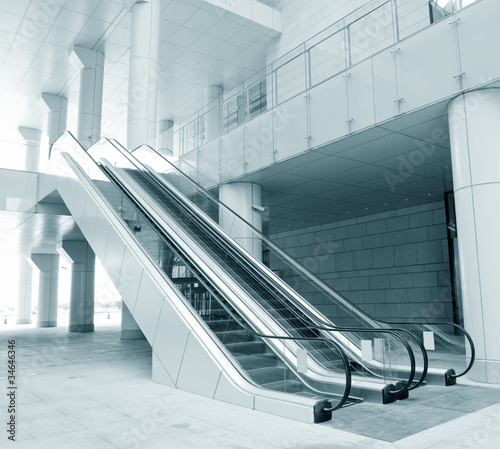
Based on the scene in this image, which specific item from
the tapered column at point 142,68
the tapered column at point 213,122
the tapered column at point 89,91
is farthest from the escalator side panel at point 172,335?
the tapered column at point 89,91

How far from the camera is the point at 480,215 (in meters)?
7.91

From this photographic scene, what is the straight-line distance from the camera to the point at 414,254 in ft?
52.3

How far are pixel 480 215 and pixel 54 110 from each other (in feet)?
71.1

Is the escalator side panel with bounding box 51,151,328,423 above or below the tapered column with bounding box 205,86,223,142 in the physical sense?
below

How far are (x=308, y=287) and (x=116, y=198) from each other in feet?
16.8

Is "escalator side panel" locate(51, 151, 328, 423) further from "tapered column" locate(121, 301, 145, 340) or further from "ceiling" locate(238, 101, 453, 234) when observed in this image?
"tapered column" locate(121, 301, 145, 340)

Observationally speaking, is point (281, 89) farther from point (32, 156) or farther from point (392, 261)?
point (32, 156)

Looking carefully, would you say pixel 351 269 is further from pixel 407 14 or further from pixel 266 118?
pixel 407 14

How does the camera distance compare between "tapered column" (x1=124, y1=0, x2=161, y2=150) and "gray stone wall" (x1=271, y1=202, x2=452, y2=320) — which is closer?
"gray stone wall" (x1=271, y1=202, x2=452, y2=320)

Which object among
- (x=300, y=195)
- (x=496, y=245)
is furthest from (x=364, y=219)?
(x=496, y=245)

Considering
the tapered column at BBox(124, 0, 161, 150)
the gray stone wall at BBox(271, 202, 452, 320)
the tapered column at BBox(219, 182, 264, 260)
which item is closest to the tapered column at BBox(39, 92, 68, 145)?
the tapered column at BBox(124, 0, 161, 150)

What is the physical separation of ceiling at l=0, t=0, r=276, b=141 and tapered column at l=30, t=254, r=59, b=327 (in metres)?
9.02

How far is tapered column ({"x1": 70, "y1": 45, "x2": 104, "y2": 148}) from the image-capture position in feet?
66.0

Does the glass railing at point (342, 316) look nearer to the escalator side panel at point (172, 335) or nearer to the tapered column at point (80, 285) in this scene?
the escalator side panel at point (172, 335)
